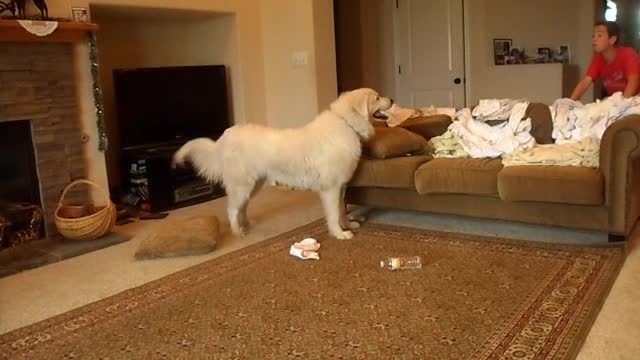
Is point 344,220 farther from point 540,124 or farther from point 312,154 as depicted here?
point 540,124

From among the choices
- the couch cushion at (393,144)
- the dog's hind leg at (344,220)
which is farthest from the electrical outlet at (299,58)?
the dog's hind leg at (344,220)

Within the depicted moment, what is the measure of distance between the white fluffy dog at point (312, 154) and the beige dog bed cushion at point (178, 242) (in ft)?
1.11

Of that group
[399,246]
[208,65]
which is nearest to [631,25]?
[208,65]

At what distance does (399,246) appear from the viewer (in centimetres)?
329

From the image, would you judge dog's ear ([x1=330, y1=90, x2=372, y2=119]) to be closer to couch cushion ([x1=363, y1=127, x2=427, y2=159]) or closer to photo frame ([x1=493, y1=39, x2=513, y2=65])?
couch cushion ([x1=363, y1=127, x2=427, y2=159])

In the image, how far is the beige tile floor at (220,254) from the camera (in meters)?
2.17

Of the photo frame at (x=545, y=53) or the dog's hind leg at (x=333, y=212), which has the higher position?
the photo frame at (x=545, y=53)

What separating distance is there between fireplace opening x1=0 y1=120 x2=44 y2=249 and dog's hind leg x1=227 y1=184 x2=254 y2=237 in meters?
1.26

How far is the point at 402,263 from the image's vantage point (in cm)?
290

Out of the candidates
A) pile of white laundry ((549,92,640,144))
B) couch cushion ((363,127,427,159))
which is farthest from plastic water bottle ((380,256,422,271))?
pile of white laundry ((549,92,640,144))

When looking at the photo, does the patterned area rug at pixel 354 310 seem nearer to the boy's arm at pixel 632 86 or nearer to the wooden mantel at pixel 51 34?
the boy's arm at pixel 632 86

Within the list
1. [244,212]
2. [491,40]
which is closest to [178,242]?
[244,212]

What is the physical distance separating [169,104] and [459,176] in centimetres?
267

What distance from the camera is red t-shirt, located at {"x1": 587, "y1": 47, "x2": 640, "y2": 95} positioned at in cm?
392
